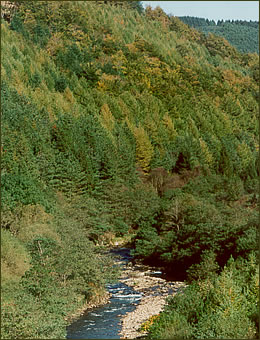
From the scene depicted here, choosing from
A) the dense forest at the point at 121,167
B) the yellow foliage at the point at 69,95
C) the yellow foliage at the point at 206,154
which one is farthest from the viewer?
the yellow foliage at the point at 206,154

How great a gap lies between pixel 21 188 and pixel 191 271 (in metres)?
15.4

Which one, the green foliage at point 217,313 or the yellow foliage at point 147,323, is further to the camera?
the yellow foliage at point 147,323

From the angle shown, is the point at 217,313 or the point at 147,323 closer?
the point at 217,313

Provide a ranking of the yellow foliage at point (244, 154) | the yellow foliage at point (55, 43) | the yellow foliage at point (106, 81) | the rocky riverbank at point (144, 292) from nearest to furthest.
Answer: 1. the rocky riverbank at point (144, 292)
2. the yellow foliage at point (106, 81)
3. the yellow foliage at point (244, 154)
4. the yellow foliage at point (55, 43)

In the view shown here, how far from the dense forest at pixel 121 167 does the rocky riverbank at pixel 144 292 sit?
167 centimetres

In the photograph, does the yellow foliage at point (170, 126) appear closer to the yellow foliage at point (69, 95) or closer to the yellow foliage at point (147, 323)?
the yellow foliage at point (69, 95)

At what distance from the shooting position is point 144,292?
39.6 m

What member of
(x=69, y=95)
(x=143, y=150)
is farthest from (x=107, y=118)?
(x=143, y=150)

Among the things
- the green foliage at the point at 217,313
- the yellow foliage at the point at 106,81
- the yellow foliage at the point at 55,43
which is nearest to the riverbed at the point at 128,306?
the green foliage at the point at 217,313

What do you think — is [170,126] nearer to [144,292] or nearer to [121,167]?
[121,167]

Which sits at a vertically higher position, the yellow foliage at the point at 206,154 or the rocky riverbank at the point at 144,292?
the yellow foliage at the point at 206,154

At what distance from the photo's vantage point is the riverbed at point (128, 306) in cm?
3031

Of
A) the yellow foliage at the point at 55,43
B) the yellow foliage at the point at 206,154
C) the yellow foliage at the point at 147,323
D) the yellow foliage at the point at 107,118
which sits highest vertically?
the yellow foliage at the point at 55,43

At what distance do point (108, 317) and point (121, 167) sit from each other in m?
39.3
